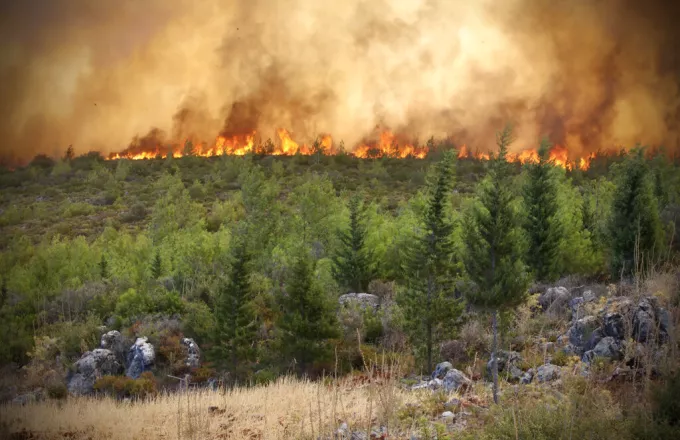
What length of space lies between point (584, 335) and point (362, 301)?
13749mm

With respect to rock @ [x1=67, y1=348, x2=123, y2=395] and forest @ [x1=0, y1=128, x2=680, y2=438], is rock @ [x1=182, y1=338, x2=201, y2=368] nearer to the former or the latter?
forest @ [x1=0, y1=128, x2=680, y2=438]

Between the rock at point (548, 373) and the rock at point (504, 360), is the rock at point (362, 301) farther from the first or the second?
the rock at point (548, 373)

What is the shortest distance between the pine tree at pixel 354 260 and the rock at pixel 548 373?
18.9m

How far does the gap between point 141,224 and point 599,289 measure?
192ft

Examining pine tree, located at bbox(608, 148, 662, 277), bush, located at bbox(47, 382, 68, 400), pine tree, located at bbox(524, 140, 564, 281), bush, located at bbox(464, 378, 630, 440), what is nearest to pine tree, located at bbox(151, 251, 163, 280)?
bush, located at bbox(47, 382, 68, 400)

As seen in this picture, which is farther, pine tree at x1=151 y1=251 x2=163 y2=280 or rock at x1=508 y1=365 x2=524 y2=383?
pine tree at x1=151 y1=251 x2=163 y2=280

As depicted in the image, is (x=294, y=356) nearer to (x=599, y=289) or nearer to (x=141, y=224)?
(x=599, y=289)

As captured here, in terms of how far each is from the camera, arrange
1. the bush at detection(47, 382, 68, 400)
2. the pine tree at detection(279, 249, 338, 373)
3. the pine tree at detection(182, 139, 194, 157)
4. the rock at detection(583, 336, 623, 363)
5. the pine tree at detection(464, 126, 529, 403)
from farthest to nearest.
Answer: the pine tree at detection(182, 139, 194, 157)
the pine tree at detection(279, 249, 338, 373)
the bush at detection(47, 382, 68, 400)
the pine tree at detection(464, 126, 529, 403)
the rock at detection(583, 336, 623, 363)

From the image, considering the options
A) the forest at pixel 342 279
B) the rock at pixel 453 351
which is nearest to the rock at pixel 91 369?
the forest at pixel 342 279

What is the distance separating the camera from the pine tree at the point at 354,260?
31.4m

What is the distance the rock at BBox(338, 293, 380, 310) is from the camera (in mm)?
26016

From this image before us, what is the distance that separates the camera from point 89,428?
10102 mm

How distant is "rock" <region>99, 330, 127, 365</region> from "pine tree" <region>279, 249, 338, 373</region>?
28.7ft

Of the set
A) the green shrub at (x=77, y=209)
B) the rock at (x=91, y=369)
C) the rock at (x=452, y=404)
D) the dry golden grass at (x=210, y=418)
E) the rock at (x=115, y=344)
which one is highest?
the green shrub at (x=77, y=209)
